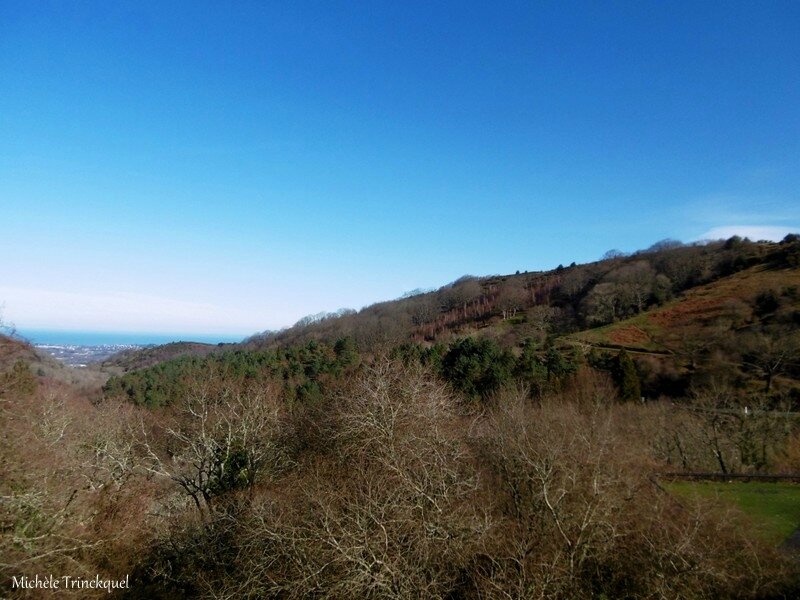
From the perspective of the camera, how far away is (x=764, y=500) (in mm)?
21219

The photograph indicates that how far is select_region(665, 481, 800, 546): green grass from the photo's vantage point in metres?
17.5

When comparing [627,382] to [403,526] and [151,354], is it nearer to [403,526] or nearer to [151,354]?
[403,526]

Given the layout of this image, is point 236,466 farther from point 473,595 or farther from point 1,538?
point 473,595

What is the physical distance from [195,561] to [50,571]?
14.1 ft

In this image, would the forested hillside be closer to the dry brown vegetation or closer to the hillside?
the dry brown vegetation

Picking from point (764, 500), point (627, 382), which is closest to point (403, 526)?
point (764, 500)

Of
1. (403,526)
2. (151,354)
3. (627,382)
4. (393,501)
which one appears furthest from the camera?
(151,354)

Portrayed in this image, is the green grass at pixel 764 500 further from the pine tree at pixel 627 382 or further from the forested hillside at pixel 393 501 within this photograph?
the pine tree at pixel 627 382

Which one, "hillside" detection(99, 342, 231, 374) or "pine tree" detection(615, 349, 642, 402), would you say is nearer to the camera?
"pine tree" detection(615, 349, 642, 402)

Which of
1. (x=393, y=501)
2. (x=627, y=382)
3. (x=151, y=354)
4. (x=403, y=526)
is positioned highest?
(x=151, y=354)

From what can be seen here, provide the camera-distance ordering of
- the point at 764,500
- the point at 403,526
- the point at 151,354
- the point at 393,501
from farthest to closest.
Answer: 1. the point at 151,354
2. the point at 764,500
3. the point at 393,501
4. the point at 403,526

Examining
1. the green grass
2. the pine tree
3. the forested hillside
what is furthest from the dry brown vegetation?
the pine tree

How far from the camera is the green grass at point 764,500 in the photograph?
17.5 meters

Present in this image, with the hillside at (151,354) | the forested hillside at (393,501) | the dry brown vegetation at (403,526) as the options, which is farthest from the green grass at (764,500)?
the hillside at (151,354)
